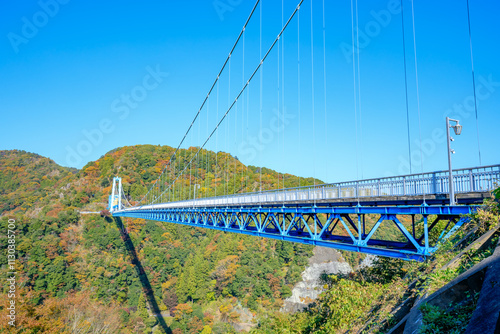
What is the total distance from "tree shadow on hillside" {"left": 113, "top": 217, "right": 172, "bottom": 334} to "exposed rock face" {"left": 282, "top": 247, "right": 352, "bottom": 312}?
17.2m

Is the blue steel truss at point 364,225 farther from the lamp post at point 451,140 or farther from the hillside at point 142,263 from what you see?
the hillside at point 142,263

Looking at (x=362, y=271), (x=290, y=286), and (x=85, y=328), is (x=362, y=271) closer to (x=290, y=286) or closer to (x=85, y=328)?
(x=85, y=328)

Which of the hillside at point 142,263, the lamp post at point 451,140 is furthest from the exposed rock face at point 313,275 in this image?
the lamp post at point 451,140

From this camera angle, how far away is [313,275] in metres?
53.0

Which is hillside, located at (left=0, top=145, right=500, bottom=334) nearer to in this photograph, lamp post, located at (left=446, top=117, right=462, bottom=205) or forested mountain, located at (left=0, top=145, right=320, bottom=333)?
forested mountain, located at (left=0, top=145, right=320, bottom=333)

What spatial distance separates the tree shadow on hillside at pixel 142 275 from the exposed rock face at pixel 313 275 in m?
17.2

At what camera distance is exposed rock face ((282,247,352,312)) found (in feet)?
160

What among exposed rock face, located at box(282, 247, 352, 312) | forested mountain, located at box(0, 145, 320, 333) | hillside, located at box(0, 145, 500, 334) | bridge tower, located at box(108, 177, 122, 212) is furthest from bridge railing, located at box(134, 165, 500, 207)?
bridge tower, located at box(108, 177, 122, 212)

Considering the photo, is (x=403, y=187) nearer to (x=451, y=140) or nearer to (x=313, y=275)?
(x=451, y=140)

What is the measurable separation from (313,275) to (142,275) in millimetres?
26129

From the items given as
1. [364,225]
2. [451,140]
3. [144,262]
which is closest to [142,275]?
[144,262]

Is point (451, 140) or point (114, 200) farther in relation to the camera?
point (114, 200)

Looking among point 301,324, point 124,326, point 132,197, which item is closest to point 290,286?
point 124,326

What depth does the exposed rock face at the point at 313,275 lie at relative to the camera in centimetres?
4866
